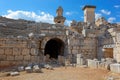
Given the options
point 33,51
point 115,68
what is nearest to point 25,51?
point 33,51

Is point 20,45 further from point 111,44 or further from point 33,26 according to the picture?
point 111,44

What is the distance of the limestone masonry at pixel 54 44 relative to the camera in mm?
14281

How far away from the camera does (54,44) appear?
21.5 meters

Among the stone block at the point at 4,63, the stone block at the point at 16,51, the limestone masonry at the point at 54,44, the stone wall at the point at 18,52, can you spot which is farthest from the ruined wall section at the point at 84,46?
the stone block at the point at 4,63

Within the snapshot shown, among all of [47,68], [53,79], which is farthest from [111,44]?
→ [53,79]

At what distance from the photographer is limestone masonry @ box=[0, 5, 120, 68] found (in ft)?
46.9

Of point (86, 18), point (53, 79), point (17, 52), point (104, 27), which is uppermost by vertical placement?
point (86, 18)

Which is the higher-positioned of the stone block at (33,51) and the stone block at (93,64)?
the stone block at (33,51)

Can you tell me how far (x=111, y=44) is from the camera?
1578 centimetres

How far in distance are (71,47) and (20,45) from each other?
495 cm

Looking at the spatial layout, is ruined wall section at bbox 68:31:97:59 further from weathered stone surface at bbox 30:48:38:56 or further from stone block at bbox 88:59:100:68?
stone block at bbox 88:59:100:68

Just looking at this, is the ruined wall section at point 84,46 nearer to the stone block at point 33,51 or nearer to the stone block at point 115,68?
the stone block at point 33,51

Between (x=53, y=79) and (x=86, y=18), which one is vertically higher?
(x=86, y=18)

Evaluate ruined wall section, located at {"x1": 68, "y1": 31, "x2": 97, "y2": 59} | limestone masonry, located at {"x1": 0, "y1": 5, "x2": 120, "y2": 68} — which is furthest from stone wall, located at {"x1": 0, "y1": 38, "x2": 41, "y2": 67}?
ruined wall section, located at {"x1": 68, "y1": 31, "x2": 97, "y2": 59}
